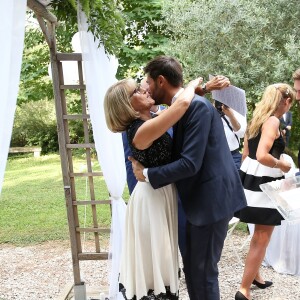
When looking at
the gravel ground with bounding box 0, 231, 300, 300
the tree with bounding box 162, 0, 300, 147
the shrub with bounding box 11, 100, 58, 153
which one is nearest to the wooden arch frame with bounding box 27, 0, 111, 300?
the gravel ground with bounding box 0, 231, 300, 300

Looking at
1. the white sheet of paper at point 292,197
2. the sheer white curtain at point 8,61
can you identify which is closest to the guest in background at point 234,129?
the white sheet of paper at point 292,197

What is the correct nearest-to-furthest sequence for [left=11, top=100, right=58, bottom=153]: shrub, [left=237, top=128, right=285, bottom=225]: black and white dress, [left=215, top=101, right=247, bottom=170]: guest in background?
[left=237, top=128, right=285, bottom=225]: black and white dress < [left=215, top=101, right=247, bottom=170]: guest in background < [left=11, top=100, right=58, bottom=153]: shrub

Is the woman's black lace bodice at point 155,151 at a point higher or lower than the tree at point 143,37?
lower

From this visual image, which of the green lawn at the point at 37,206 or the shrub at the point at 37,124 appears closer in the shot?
the green lawn at the point at 37,206

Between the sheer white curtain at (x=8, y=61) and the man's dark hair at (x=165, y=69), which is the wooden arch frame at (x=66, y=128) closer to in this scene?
the sheer white curtain at (x=8, y=61)

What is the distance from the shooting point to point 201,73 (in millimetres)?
7363

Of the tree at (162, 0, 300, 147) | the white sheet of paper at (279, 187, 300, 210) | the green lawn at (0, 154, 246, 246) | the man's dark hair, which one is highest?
the tree at (162, 0, 300, 147)

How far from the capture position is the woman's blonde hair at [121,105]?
7.42 feet

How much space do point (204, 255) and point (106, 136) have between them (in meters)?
1.46

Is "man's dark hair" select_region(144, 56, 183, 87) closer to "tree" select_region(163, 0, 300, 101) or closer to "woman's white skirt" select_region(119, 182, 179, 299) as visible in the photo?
"woman's white skirt" select_region(119, 182, 179, 299)

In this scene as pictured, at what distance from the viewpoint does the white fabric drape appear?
3385 mm

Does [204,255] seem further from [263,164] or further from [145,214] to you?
[263,164]

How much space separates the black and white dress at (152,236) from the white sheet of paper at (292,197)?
0.55m

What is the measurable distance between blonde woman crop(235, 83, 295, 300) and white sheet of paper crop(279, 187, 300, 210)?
876 mm
